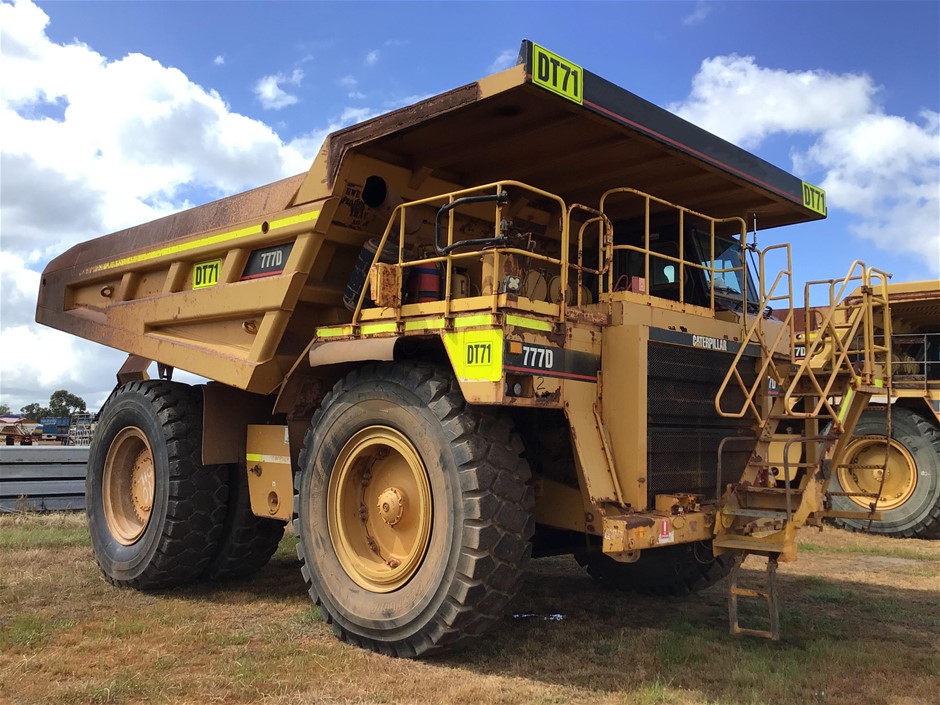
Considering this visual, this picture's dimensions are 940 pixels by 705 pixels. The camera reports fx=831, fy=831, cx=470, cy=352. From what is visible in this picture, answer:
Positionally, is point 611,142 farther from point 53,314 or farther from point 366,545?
point 53,314

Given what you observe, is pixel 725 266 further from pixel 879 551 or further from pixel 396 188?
pixel 879 551

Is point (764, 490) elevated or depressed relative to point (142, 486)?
elevated

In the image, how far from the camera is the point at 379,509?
509cm

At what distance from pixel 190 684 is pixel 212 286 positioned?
3417mm

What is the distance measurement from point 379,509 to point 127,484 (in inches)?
141

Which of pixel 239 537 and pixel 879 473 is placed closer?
pixel 239 537

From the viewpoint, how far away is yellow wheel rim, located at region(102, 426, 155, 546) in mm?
7301

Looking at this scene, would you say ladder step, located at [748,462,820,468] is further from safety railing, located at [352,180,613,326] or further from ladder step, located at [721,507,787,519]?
safety railing, located at [352,180,613,326]

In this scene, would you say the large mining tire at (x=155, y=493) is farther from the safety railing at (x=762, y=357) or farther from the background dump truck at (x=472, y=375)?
the safety railing at (x=762, y=357)

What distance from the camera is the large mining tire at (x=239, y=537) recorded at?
22.9 feet

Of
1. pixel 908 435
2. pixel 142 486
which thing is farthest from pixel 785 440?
pixel 908 435

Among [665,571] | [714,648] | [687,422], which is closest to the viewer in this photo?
[714,648]

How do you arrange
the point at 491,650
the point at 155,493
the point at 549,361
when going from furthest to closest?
1. the point at 155,493
2. the point at 491,650
3. the point at 549,361

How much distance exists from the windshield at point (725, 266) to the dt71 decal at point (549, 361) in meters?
1.98
